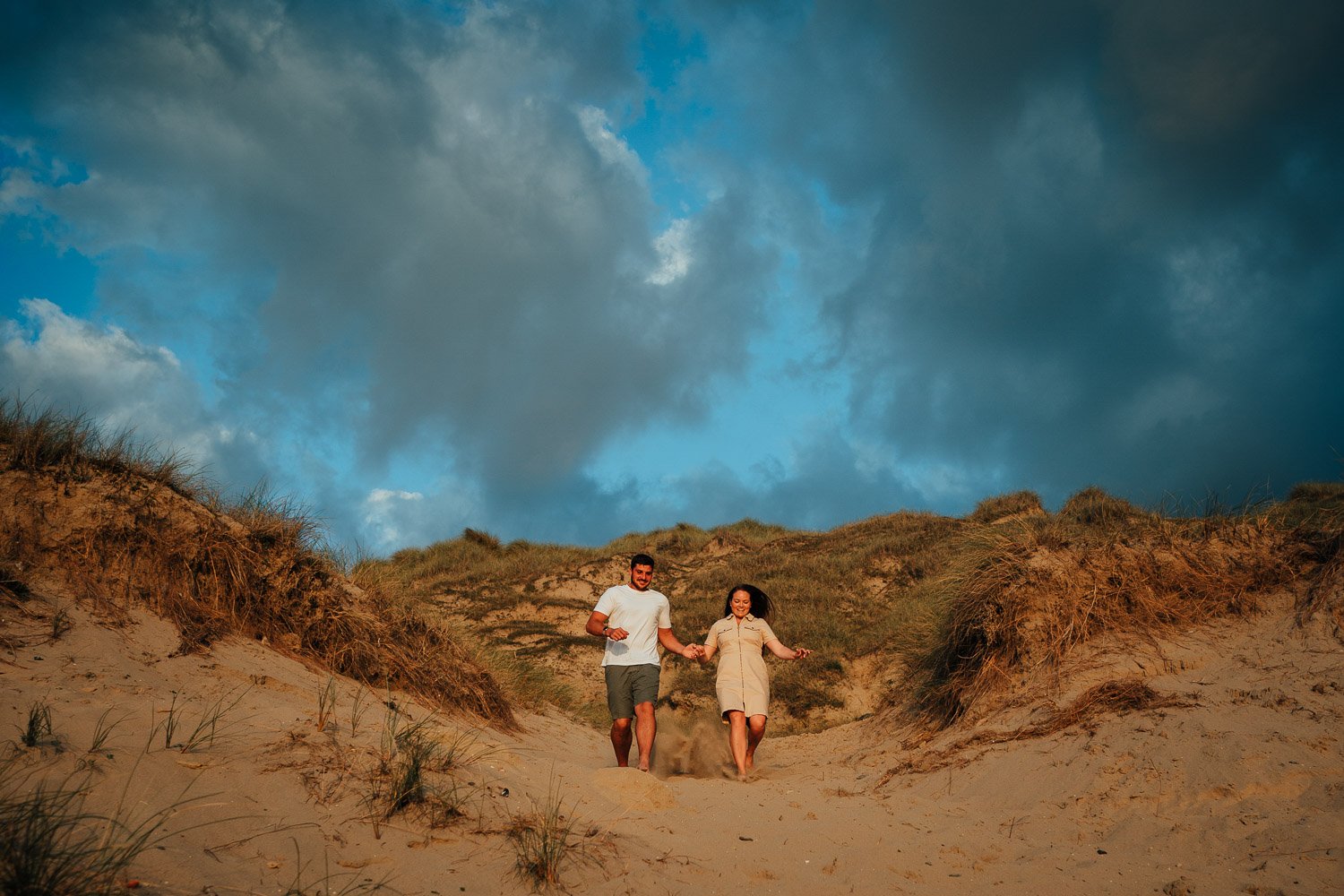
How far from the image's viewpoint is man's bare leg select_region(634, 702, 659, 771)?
7.34 m

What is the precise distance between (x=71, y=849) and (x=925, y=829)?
473cm

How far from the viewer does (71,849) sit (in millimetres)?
3076

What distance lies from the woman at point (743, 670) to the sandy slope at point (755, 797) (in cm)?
65

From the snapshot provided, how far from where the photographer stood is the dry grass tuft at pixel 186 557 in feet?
20.9

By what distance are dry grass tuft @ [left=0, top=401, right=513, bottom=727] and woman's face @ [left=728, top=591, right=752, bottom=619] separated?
3138 mm

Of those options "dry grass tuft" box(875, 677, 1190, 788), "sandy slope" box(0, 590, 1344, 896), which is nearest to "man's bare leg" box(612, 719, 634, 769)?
"sandy slope" box(0, 590, 1344, 896)

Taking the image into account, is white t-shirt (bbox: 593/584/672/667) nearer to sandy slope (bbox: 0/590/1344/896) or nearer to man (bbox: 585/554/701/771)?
man (bbox: 585/554/701/771)

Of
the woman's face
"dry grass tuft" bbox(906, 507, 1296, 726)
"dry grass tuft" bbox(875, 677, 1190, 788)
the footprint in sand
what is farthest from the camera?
the woman's face

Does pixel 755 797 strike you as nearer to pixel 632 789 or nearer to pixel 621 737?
pixel 632 789

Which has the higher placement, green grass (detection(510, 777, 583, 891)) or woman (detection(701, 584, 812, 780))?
woman (detection(701, 584, 812, 780))

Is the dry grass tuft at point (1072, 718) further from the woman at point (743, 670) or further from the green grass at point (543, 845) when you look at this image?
the green grass at point (543, 845)

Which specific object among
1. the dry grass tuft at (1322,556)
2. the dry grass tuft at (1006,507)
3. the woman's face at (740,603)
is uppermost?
the dry grass tuft at (1006,507)

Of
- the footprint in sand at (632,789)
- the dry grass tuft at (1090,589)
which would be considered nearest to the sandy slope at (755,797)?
the footprint in sand at (632,789)

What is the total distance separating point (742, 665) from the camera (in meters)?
7.82
